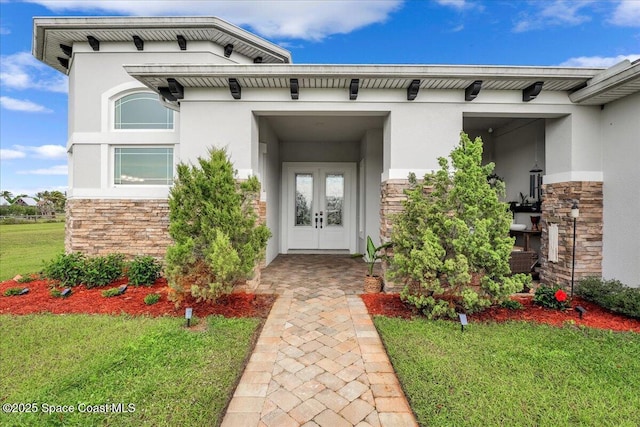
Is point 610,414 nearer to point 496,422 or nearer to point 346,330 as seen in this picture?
point 496,422

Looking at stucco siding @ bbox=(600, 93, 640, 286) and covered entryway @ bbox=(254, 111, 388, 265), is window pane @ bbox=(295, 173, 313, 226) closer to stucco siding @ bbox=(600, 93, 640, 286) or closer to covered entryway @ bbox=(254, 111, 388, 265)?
covered entryway @ bbox=(254, 111, 388, 265)

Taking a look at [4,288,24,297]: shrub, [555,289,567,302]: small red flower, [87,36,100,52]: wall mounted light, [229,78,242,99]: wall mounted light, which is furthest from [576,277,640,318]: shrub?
[87,36,100,52]: wall mounted light

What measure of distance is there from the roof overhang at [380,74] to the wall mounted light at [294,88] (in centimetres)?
7

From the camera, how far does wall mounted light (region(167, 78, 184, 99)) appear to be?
4.95 metres

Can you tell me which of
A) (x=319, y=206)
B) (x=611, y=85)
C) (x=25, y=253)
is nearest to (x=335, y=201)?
(x=319, y=206)

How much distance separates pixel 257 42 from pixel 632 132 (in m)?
7.63

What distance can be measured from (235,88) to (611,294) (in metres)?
6.91

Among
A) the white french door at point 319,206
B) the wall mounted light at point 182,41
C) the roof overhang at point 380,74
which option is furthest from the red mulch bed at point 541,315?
Answer: the wall mounted light at point 182,41

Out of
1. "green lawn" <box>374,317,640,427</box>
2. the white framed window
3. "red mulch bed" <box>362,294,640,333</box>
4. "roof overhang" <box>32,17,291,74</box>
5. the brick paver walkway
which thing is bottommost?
the brick paver walkway

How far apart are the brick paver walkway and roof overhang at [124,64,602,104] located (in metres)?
3.80

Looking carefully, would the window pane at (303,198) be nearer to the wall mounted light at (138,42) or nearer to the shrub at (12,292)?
the wall mounted light at (138,42)

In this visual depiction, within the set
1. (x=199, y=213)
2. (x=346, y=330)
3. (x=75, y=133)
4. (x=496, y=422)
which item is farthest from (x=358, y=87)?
(x=75, y=133)

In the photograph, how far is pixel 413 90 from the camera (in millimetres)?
5000

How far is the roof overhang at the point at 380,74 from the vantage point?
184 inches
